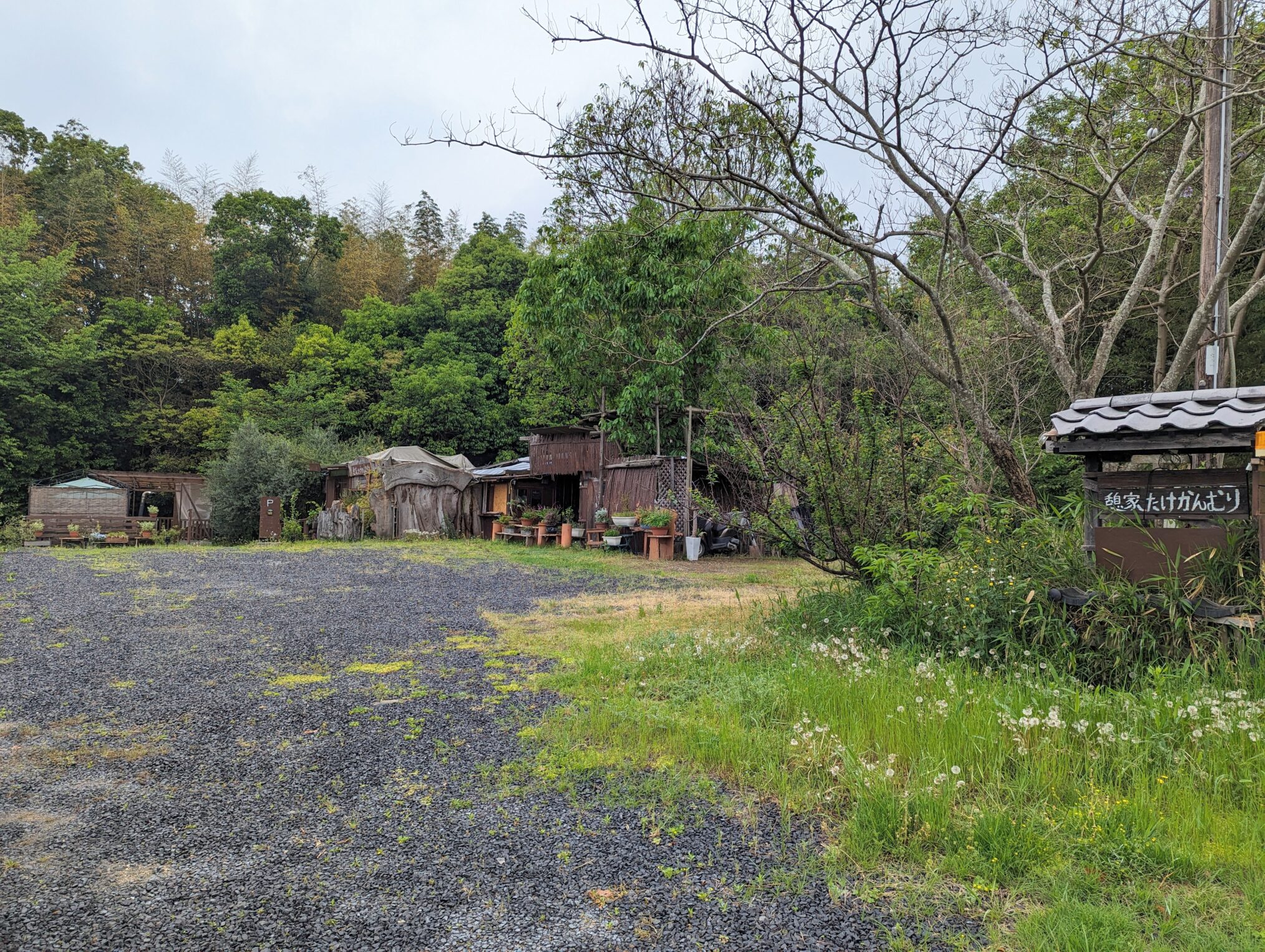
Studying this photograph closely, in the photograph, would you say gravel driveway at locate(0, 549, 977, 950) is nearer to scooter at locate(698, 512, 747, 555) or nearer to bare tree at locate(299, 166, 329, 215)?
scooter at locate(698, 512, 747, 555)

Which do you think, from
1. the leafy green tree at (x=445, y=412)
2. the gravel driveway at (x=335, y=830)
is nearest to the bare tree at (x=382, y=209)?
the leafy green tree at (x=445, y=412)

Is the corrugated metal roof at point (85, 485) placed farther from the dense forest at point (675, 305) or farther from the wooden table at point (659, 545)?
the wooden table at point (659, 545)

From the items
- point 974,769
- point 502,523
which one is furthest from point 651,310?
point 974,769

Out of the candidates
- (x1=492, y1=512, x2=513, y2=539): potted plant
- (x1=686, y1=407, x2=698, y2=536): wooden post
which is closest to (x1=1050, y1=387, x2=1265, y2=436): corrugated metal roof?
(x1=686, y1=407, x2=698, y2=536): wooden post

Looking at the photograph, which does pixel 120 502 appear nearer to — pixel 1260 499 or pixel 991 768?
pixel 991 768

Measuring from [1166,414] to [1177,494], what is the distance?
426 millimetres

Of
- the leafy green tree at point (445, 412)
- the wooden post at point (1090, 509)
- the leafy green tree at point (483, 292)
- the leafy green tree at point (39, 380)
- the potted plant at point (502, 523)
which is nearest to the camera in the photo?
the wooden post at point (1090, 509)

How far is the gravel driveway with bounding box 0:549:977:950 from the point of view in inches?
71.2

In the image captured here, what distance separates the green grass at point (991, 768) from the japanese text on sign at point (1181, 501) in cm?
89

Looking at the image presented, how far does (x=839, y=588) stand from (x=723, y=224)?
30.1 ft

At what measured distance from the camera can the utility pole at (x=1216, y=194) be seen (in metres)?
4.80

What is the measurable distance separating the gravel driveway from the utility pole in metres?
5.21

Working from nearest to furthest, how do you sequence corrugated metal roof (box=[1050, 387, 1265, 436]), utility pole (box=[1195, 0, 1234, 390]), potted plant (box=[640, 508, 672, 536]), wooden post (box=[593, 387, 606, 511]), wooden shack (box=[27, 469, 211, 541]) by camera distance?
corrugated metal roof (box=[1050, 387, 1265, 436]), utility pole (box=[1195, 0, 1234, 390]), potted plant (box=[640, 508, 672, 536]), wooden post (box=[593, 387, 606, 511]), wooden shack (box=[27, 469, 211, 541])

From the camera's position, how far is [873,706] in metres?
3.14
